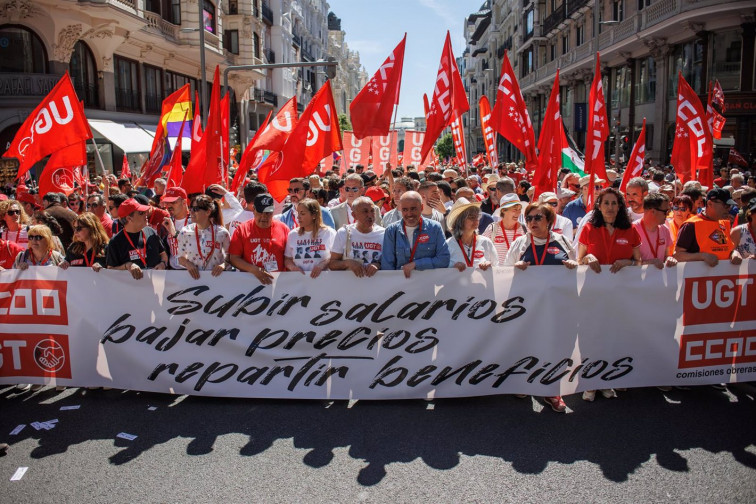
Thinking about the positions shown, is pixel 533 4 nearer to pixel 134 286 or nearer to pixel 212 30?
pixel 212 30

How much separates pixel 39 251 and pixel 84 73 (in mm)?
17808

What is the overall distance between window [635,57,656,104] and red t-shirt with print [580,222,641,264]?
24059 millimetres

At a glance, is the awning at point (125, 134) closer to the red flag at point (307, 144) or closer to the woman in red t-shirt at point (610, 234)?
the red flag at point (307, 144)

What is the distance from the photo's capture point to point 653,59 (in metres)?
26.2

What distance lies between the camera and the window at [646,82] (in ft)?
86.8

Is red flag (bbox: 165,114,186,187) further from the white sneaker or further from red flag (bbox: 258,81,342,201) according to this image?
the white sneaker

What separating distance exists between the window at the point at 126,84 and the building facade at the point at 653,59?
16.8 m

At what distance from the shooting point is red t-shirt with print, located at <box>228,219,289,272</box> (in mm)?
5250

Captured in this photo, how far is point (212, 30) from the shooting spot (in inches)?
1150

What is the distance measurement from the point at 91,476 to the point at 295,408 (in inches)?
60.5

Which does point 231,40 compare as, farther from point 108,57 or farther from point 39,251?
point 39,251

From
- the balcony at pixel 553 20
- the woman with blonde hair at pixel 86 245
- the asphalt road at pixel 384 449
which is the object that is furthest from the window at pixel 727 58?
the woman with blonde hair at pixel 86 245

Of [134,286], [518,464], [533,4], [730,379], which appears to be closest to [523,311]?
→ [518,464]

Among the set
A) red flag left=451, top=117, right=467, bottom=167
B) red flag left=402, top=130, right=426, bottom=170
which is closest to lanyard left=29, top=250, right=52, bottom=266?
red flag left=451, top=117, right=467, bottom=167
